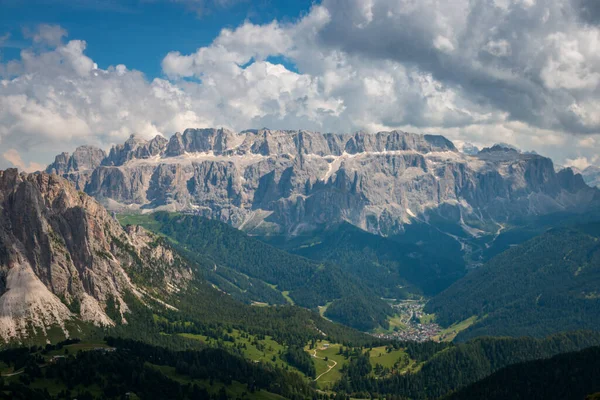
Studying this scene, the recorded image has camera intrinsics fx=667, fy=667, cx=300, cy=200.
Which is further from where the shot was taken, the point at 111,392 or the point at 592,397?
the point at 111,392

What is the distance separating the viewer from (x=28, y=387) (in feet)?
617

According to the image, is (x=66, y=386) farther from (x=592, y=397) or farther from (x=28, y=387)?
(x=592, y=397)

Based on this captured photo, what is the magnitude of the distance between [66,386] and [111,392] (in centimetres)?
1309

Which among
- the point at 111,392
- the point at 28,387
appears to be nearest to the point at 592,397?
the point at 111,392

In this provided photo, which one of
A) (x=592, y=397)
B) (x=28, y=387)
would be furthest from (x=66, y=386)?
(x=592, y=397)

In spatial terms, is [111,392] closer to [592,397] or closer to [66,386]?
[66,386]

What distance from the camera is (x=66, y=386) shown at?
19725cm

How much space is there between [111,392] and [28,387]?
77.8 ft

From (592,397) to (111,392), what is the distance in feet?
435

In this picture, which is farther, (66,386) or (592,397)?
(66,386)

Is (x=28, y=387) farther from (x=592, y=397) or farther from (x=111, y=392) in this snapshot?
(x=592, y=397)

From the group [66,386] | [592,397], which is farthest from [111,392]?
[592,397]

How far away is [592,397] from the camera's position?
15225 cm
